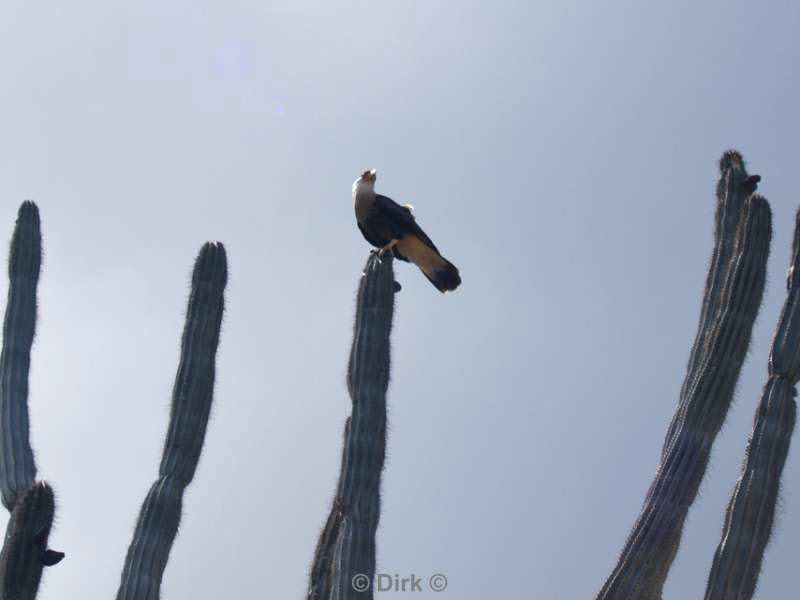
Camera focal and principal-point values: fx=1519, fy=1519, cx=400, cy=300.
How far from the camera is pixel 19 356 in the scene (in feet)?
32.6

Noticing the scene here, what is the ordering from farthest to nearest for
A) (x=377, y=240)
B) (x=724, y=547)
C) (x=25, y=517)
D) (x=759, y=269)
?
(x=377, y=240)
(x=25, y=517)
(x=759, y=269)
(x=724, y=547)

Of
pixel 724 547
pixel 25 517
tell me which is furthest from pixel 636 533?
pixel 25 517

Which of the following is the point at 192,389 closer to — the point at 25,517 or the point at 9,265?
the point at 25,517

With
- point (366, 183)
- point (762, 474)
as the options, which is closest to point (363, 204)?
point (366, 183)

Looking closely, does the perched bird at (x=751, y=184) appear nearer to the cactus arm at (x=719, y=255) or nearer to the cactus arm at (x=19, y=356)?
the cactus arm at (x=719, y=255)

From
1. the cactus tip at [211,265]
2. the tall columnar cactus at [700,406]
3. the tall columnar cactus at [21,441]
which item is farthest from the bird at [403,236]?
the tall columnar cactus at [700,406]

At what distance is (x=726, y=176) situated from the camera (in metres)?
8.80

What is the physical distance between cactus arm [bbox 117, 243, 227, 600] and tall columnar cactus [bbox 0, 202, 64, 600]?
0.49m

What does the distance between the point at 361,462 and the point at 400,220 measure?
3.10 meters

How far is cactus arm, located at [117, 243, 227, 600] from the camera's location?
8.78 m

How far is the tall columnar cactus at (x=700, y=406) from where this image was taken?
7.70 meters

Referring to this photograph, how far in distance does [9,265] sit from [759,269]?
16.7 feet

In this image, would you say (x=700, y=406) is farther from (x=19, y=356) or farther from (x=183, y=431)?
(x=19, y=356)

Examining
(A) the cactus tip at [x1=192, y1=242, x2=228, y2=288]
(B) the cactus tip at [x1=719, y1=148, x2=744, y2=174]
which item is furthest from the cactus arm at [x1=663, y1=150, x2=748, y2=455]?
(A) the cactus tip at [x1=192, y1=242, x2=228, y2=288]
